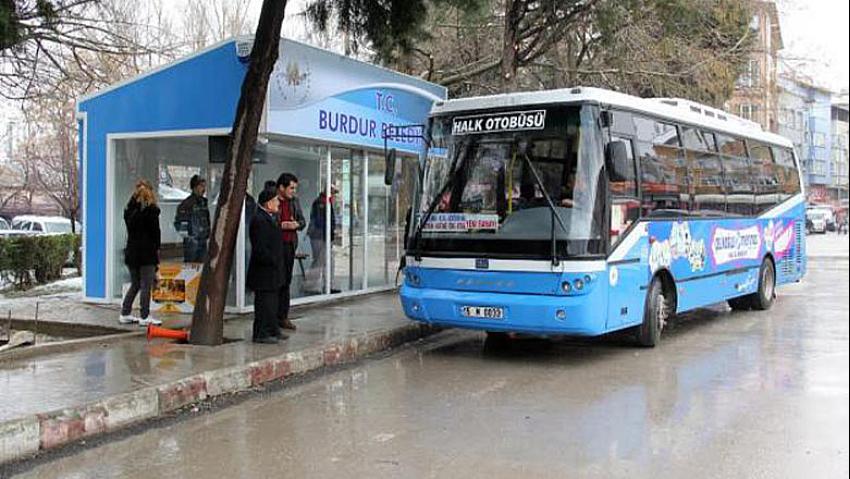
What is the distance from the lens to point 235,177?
9.09 meters

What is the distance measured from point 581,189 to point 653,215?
5.59ft

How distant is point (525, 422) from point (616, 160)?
3.38m

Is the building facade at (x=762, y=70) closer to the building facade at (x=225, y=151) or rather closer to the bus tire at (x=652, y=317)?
the building facade at (x=225, y=151)

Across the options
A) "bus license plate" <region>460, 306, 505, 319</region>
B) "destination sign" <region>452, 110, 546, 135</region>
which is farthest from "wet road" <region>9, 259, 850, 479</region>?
"destination sign" <region>452, 110, 546, 135</region>

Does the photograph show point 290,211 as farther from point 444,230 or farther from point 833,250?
point 833,250

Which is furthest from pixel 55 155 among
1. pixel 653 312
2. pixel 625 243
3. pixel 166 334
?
pixel 625 243

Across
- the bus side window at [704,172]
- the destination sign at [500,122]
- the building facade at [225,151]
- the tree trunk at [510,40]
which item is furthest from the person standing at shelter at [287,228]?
the tree trunk at [510,40]

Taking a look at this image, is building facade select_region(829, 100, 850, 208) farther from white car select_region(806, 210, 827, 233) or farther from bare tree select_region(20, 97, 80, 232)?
white car select_region(806, 210, 827, 233)

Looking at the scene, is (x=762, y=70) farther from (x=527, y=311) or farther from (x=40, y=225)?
(x=40, y=225)

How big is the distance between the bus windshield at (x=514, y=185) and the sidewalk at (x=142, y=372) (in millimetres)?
1761

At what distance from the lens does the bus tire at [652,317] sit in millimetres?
9938

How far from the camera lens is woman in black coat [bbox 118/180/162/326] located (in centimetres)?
1043

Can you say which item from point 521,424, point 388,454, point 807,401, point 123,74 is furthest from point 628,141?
point 123,74

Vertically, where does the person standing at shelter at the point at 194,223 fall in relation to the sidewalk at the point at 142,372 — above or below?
above
